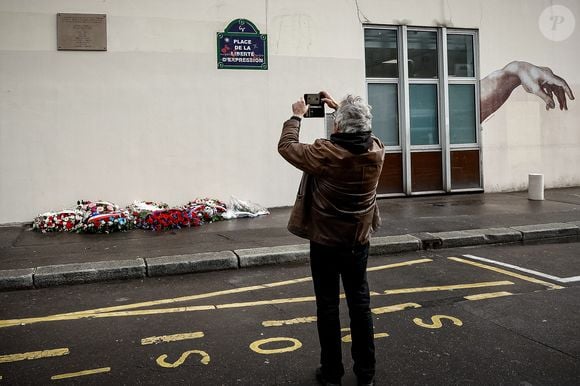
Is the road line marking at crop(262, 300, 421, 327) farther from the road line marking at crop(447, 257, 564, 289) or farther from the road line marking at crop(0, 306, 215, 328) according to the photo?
the road line marking at crop(447, 257, 564, 289)

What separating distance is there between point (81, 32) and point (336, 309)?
8804mm

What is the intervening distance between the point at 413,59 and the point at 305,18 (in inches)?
113

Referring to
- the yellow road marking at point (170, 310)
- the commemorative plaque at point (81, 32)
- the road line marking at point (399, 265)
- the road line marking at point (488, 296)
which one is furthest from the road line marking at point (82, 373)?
the commemorative plaque at point (81, 32)

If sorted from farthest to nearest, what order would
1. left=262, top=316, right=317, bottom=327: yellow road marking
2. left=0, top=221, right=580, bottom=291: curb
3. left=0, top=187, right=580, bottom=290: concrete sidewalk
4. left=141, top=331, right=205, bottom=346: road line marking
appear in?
1. left=0, top=187, right=580, bottom=290: concrete sidewalk
2. left=0, top=221, right=580, bottom=291: curb
3. left=262, top=316, right=317, bottom=327: yellow road marking
4. left=141, top=331, right=205, bottom=346: road line marking

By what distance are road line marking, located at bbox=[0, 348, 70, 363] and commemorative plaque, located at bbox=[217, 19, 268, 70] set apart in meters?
7.83

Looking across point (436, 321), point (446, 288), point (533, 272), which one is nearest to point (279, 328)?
point (436, 321)

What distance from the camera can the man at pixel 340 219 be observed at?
10.9 feet

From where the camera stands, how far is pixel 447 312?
4.84 metres

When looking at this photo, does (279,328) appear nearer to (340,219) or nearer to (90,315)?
(340,219)

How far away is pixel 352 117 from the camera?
11.0ft

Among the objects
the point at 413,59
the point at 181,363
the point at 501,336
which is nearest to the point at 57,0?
the point at 413,59

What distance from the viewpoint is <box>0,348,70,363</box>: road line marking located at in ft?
12.9

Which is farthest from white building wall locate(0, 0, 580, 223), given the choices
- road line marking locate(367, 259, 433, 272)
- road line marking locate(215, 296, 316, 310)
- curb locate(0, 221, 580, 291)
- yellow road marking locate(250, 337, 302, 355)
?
yellow road marking locate(250, 337, 302, 355)

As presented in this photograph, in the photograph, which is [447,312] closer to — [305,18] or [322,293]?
[322,293]
